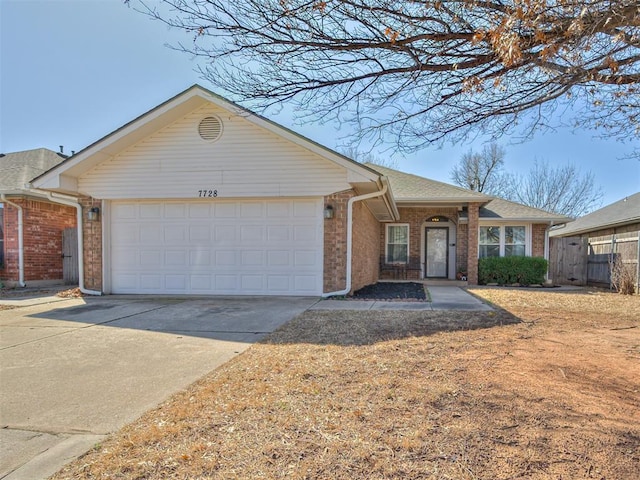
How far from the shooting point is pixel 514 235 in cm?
1529

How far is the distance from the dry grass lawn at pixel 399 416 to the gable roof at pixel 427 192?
30.4 ft

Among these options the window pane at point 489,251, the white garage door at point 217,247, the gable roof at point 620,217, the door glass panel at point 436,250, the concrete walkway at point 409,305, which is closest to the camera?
the concrete walkway at point 409,305

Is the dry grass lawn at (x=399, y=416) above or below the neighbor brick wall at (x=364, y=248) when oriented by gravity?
below

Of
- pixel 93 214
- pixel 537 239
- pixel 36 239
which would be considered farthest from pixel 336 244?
pixel 537 239

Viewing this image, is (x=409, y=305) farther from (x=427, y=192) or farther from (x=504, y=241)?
(x=504, y=241)

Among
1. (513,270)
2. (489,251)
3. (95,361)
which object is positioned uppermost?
(489,251)

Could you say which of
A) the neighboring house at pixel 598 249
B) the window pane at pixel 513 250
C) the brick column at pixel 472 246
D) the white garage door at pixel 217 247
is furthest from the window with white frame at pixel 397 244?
the white garage door at pixel 217 247

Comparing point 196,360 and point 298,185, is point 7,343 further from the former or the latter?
point 298,185

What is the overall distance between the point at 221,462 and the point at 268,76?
3883 millimetres

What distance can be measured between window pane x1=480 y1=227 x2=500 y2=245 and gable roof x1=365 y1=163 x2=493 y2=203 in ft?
5.77

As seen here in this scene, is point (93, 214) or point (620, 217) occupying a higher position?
point (620, 217)

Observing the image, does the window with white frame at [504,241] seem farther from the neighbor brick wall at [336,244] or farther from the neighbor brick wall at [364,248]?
the neighbor brick wall at [336,244]

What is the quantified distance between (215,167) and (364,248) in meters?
4.83

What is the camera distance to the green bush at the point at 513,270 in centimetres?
1412
